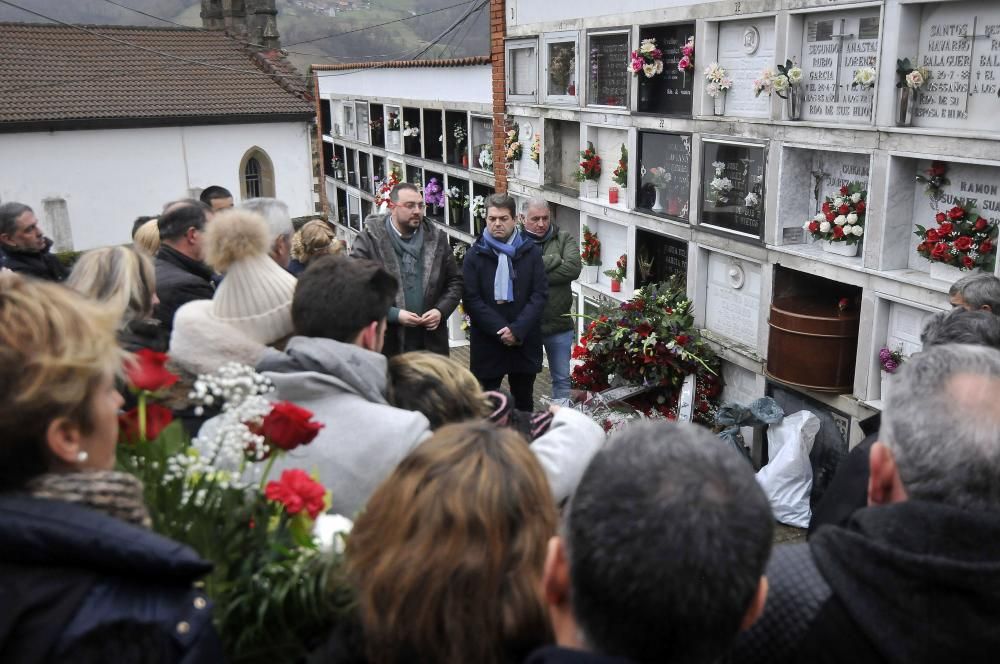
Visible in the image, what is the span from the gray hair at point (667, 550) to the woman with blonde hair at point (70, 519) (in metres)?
0.55

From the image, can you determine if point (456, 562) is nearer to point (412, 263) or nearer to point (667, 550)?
point (667, 550)

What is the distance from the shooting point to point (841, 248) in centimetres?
510

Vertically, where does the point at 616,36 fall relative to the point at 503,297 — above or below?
above

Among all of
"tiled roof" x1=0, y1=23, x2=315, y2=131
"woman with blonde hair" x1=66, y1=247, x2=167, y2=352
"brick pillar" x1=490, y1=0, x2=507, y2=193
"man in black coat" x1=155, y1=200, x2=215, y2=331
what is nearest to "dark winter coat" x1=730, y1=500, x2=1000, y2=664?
"woman with blonde hair" x1=66, y1=247, x2=167, y2=352

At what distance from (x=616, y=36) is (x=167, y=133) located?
51.4ft

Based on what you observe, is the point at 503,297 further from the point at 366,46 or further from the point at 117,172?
the point at 366,46

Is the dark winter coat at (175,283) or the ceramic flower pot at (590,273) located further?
the ceramic flower pot at (590,273)

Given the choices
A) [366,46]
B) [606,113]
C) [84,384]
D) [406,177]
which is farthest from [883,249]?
[366,46]

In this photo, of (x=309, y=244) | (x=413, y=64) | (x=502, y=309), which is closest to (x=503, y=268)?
(x=502, y=309)

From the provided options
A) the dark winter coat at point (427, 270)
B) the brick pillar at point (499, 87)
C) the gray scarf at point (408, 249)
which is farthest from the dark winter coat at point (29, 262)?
the brick pillar at point (499, 87)

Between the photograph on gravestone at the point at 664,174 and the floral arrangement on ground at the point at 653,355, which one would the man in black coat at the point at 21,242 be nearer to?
the floral arrangement on ground at the point at 653,355

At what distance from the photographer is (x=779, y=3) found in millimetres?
5258

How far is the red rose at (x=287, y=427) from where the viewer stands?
154 cm

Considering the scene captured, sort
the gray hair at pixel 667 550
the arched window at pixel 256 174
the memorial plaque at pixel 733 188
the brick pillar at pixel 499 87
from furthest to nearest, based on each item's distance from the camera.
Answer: the arched window at pixel 256 174 → the brick pillar at pixel 499 87 → the memorial plaque at pixel 733 188 → the gray hair at pixel 667 550
